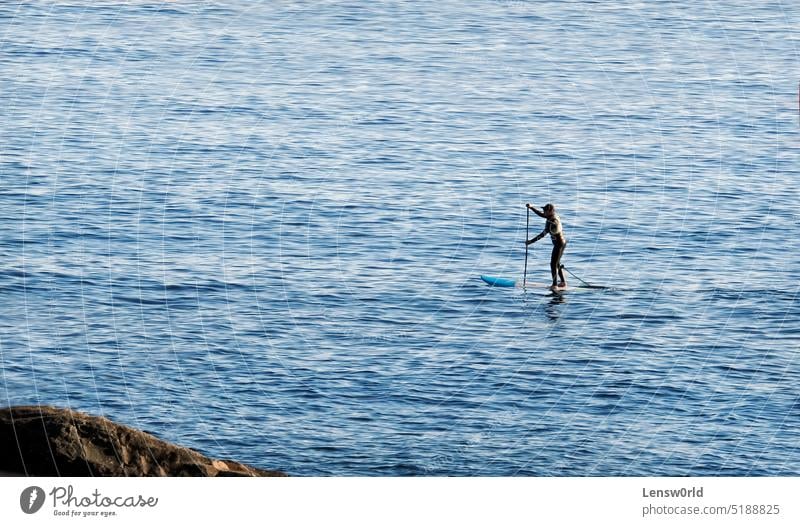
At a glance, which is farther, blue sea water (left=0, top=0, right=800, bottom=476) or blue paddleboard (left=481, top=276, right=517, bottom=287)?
blue paddleboard (left=481, top=276, right=517, bottom=287)

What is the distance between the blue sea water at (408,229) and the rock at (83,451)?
40.5ft

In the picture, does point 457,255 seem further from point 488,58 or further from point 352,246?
point 488,58

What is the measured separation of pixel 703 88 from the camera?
356ft

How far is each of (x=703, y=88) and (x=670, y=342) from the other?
52.2 meters

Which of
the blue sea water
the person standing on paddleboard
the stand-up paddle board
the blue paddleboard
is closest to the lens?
the blue sea water

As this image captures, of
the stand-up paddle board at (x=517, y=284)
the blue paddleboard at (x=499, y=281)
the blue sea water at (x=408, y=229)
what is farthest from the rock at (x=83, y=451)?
the stand-up paddle board at (x=517, y=284)

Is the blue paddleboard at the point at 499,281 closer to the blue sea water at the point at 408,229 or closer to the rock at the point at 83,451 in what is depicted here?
the blue sea water at the point at 408,229

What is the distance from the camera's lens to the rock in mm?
32188

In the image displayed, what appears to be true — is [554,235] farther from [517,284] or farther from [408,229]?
[408,229]

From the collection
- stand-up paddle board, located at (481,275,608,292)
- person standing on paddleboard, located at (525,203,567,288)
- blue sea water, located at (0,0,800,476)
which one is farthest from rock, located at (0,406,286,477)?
stand-up paddle board, located at (481,275,608,292)

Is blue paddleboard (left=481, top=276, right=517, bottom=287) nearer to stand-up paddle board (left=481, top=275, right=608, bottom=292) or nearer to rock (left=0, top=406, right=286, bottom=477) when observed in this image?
stand-up paddle board (left=481, top=275, right=608, bottom=292)

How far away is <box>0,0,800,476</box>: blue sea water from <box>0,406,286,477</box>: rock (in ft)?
40.5

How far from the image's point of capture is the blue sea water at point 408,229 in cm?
5059

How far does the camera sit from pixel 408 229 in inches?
3034
